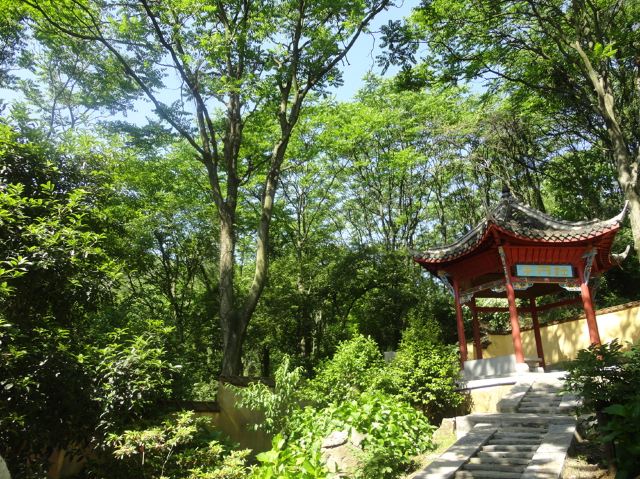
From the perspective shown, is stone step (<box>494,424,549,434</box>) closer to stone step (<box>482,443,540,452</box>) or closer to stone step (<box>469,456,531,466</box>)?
stone step (<box>482,443,540,452</box>)

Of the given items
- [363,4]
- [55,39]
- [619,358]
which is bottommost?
[619,358]

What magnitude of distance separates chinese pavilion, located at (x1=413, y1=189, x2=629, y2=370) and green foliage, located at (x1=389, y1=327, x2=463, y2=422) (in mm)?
1961

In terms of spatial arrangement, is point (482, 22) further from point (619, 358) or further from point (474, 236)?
point (619, 358)

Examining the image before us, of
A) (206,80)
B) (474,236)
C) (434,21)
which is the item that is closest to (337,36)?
(434,21)

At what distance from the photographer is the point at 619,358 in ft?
14.4

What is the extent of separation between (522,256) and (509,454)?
18.0 ft

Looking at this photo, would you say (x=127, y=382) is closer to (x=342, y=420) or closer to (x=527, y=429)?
(x=342, y=420)

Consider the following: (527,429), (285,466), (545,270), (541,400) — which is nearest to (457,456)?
(527,429)

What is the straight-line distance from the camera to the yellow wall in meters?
11.9

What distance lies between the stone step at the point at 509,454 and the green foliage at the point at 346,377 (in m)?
2.15

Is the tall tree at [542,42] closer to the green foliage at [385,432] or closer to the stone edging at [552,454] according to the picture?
the stone edging at [552,454]

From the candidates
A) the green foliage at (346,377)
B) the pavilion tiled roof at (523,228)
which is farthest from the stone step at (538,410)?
the pavilion tiled roof at (523,228)

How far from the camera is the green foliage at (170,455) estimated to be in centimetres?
470

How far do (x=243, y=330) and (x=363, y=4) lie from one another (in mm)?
6922
